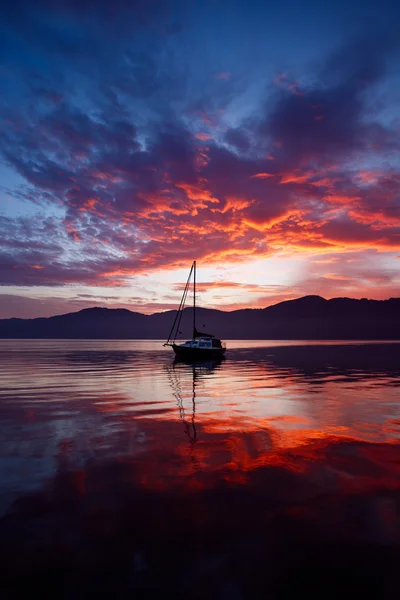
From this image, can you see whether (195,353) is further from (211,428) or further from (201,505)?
(201,505)

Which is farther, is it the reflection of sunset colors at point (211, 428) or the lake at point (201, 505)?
the reflection of sunset colors at point (211, 428)

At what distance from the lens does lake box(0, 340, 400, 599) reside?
583 centimetres

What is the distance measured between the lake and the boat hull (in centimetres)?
4542

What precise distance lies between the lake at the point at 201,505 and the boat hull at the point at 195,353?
149ft

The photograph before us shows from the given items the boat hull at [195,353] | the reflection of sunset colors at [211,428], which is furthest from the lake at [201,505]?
the boat hull at [195,353]

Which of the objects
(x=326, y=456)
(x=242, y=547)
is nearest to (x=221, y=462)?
(x=326, y=456)

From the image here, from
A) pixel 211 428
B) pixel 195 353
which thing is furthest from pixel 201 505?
pixel 195 353

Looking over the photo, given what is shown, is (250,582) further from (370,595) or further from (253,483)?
(253,483)

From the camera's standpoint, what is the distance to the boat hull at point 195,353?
6362 cm

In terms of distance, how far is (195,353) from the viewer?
65.4 m

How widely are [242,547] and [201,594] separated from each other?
1321mm

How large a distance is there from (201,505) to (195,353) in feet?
188

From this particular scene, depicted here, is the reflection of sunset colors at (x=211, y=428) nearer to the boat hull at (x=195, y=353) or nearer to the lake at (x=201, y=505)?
the lake at (x=201, y=505)

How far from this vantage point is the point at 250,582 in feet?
18.8
